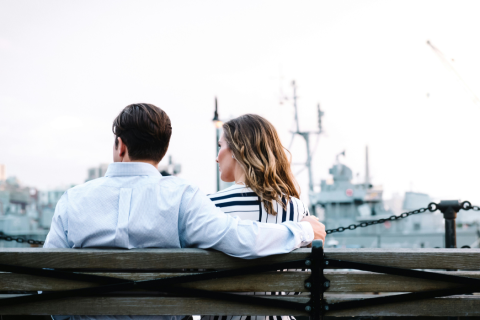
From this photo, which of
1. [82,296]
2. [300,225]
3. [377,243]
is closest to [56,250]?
[82,296]

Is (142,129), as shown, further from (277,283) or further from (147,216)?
(277,283)

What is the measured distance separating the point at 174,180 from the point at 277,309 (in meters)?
0.75

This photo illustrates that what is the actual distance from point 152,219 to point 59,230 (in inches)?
20.2

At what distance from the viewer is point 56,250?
1767 millimetres

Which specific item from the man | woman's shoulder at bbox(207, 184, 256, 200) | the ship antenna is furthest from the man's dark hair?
the ship antenna

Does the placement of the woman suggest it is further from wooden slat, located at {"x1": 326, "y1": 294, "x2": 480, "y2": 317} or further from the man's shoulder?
wooden slat, located at {"x1": 326, "y1": 294, "x2": 480, "y2": 317}

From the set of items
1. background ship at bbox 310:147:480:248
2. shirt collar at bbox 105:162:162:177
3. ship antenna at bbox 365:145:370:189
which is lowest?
background ship at bbox 310:147:480:248

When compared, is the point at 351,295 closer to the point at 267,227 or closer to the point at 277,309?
the point at 277,309

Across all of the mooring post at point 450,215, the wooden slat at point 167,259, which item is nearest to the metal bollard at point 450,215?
the mooring post at point 450,215

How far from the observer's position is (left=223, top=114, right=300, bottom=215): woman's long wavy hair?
2.22m

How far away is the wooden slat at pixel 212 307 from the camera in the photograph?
5.87ft

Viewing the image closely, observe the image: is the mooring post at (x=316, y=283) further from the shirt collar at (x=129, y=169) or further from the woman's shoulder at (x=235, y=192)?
the shirt collar at (x=129, y=169)

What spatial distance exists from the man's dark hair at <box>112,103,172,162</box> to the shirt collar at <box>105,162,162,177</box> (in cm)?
5

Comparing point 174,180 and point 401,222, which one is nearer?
point 174,180
